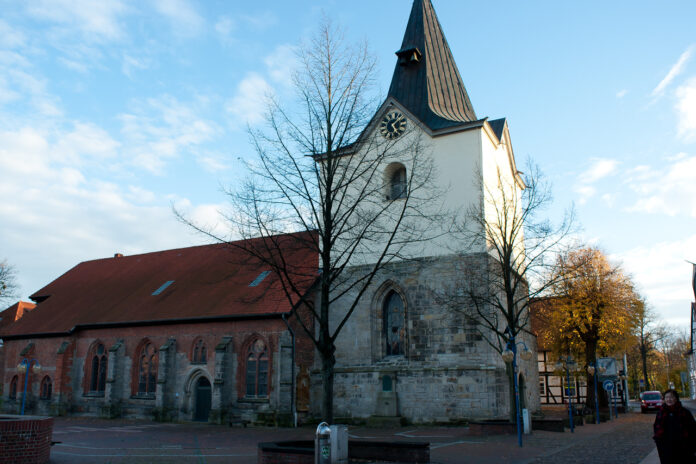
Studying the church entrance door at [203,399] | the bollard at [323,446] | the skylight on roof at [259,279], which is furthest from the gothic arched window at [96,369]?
the bollard at [323,446]

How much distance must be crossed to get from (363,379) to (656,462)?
41.6ft

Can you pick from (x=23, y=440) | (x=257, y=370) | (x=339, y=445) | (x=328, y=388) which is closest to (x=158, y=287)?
(x=257, y=370)

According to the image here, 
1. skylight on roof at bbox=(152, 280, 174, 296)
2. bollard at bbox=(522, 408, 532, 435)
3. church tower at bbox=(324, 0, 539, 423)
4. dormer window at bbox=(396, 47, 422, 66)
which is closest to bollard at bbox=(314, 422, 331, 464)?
bollard at bbox=(522, 408, 532, 435)

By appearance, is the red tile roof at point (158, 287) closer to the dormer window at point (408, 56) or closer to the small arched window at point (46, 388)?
the small arched window at point (46, 388)

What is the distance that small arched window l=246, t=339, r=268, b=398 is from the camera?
2472cm

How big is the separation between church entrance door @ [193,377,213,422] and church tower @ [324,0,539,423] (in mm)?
6404

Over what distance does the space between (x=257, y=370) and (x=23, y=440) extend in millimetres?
13346

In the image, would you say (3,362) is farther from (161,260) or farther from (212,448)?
(212,448)

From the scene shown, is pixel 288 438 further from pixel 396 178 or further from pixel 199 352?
pixel 396 178

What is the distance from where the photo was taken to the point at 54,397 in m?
30.2

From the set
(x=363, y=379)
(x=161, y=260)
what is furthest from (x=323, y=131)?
(x=161, y=260)

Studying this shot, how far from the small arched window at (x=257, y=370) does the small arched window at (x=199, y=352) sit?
8.16 ft

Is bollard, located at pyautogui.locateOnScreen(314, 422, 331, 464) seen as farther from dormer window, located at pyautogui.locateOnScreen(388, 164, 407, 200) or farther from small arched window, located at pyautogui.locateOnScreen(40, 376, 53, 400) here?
small arched window, located at pyautogui.locateOnScreen(40, 376, 53, 400)

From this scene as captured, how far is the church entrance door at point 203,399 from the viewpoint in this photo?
2612cm
